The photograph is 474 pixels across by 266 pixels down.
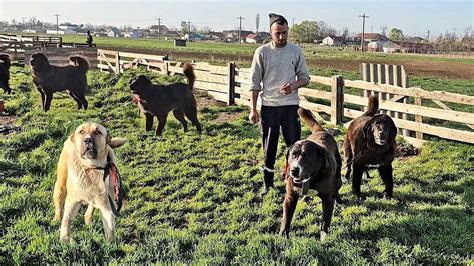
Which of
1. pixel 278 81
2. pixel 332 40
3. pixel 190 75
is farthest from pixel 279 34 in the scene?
pixel 332 40

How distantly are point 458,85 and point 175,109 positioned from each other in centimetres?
1488

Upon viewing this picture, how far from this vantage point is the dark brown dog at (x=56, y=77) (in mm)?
9992

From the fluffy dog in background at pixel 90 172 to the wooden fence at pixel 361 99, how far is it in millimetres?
5934

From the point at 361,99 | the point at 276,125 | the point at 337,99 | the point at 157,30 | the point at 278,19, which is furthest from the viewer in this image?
the point at 157,30

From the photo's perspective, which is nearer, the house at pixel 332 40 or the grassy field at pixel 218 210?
the grassy field at pixel 218 210

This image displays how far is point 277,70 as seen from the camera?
543 cm

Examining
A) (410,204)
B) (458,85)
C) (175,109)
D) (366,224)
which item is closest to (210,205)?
(366,224)

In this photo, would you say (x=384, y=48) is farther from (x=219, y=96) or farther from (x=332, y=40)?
(x=219, y=96)

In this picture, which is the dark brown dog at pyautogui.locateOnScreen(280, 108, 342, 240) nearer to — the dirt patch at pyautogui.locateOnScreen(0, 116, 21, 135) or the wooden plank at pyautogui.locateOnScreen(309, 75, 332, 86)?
the wooden plank at pyautogui.locateOnScreen(309, 75, 332, 86)


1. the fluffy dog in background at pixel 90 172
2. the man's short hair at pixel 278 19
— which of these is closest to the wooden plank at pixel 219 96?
the man's short hair at pixel 278 19

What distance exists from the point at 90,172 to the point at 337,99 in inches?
268

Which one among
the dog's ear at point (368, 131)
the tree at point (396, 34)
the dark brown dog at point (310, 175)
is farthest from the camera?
the tree at point (396, 34)

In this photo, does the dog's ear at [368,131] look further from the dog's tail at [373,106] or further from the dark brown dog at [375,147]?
the dog's tail at [373,106]

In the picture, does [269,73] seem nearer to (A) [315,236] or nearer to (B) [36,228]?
(A) [315,236]
